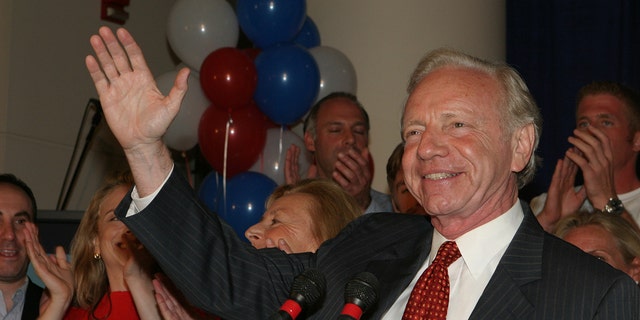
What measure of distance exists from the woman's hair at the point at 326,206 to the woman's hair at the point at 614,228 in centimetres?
75

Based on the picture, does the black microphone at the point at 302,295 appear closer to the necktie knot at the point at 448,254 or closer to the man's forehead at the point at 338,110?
the necktie knot at the point at 448,254

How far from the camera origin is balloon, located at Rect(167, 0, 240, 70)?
17.8 feet

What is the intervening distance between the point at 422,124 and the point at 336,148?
2.48 m

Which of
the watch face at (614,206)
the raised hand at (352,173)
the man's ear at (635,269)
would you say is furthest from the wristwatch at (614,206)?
the raised hand at (352,173)

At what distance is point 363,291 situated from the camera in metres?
1.83

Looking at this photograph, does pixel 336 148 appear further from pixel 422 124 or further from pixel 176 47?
pixel 422 124

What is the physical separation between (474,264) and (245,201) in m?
2.89

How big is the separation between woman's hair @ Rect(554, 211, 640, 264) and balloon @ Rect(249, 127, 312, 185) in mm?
2179

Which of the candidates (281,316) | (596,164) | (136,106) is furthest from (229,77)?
(281,316)

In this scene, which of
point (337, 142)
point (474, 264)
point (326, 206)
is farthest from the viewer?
point (337, 142)

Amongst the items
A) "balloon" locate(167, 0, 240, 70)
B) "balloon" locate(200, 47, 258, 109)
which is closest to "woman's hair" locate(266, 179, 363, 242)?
"balloon" locate(200, 47, 258, 109)

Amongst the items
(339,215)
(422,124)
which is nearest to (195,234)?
(422,124)

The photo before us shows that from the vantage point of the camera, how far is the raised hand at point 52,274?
139 inches

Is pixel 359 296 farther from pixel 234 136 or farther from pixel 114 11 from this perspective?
pixel 114 11
